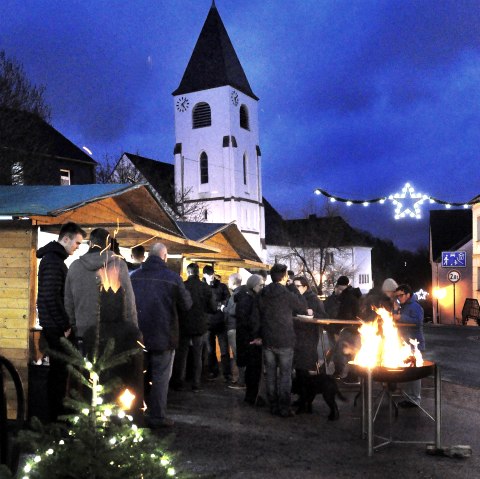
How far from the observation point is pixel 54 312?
6.16 m

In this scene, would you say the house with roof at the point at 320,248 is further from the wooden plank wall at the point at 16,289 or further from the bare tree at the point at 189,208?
the wooden plank wall at the point at 16,289

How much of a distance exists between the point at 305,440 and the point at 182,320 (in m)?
3.33

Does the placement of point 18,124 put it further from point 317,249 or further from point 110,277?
point 317,249

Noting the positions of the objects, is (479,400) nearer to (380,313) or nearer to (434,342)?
(380,313)

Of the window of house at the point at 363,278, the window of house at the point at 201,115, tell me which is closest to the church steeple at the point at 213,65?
the window of house at the point at 201,115

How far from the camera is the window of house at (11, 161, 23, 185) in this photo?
27795 mm

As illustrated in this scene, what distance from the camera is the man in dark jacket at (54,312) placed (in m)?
6.16

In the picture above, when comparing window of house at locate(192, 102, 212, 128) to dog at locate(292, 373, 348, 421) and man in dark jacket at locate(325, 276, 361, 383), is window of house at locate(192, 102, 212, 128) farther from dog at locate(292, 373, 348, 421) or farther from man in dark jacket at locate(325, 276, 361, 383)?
dog at locate(292, 373, 348, 421)

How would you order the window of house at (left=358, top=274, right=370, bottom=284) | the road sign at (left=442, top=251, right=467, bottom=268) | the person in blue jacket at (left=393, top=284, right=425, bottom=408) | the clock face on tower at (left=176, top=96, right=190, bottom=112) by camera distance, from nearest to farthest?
the person in blue jacket at (left=393, top=284, right=425, bottom=408) < the road sign at (left=442, top=251, right=467, bottom=268) < the clock face on tower at (left=176, top=96, right=190, bottom=112) < the window of house at (left=358, top=274, right=370, bottom=284)

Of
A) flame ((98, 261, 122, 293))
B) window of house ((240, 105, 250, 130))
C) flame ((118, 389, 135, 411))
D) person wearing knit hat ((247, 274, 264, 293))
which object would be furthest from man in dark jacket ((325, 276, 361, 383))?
window of house ((240, 105, 250, 130))

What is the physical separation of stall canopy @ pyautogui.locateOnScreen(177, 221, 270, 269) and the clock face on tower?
49.7 metres

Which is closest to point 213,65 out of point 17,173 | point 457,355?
point 17,173

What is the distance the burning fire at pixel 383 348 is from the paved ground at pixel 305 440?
0.90 meters

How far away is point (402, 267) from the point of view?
92438mm
